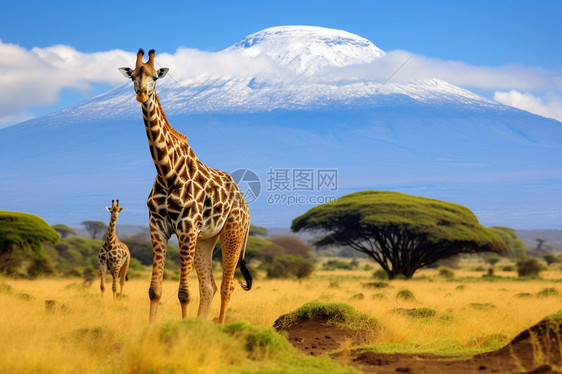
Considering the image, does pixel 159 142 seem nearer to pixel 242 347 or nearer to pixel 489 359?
pixel 242 347

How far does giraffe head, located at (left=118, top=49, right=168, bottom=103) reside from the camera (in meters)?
10.2

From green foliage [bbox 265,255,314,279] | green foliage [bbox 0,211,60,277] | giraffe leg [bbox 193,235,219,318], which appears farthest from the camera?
green foliage [bbox 265,255,314,279]

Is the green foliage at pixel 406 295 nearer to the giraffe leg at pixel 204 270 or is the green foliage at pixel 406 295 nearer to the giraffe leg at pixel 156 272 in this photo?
the giraffe leg at pixel 204 270

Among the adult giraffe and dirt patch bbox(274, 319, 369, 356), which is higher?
the adult giraffe

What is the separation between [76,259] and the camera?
198ft

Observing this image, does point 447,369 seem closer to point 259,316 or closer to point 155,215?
point 155,215

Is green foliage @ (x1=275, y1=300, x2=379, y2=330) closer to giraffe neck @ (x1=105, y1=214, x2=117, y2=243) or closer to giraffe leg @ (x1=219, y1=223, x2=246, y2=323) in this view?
giraffe leg @ (x1=219, y1=223, x2=246, y2=323)

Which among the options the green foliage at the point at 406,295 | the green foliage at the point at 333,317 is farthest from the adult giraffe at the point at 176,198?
the green foliage at the point at 406,295

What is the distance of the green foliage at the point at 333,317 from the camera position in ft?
42.8

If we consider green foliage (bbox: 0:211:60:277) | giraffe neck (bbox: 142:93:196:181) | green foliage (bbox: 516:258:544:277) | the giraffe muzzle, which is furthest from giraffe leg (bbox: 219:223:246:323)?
green foliage (bbox: 516:258:544:277)

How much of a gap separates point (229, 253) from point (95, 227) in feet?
289

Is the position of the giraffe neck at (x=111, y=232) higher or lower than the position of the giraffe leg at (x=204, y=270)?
higher

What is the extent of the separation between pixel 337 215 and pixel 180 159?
1209 inches

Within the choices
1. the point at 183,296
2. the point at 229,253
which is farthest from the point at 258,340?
the point at 229,253
